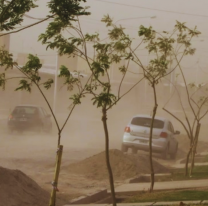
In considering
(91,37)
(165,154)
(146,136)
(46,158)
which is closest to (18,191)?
(91,37)

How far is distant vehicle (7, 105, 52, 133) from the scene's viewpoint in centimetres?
3178

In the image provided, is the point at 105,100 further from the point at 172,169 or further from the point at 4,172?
the point at 172,169

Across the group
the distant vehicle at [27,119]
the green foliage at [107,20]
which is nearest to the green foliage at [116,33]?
the green foliage at [107,20]

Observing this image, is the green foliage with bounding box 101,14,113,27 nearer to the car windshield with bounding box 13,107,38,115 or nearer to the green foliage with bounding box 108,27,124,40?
the green foliage with bounding box 108,27,124,40

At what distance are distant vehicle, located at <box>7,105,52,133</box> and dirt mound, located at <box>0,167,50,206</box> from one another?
19.1m

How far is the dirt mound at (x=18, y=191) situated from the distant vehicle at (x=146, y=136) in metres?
11.6

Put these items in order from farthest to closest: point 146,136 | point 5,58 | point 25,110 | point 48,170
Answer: point 25,110
point 146,136
point 48,170
point 5,58

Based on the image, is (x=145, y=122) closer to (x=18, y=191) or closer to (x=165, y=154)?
(x=165, y=154)

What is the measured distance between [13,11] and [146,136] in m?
17.5

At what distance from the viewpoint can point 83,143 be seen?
31359 mm

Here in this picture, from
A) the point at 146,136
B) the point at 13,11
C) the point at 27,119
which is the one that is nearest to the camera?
the point at 13,11

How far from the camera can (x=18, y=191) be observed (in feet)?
39.1

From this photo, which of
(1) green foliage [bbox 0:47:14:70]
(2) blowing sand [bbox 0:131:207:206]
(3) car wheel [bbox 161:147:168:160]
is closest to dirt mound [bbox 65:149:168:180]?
(2) blowing sand [bbox 0:131:207:206]

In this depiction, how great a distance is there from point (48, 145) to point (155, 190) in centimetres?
1286
